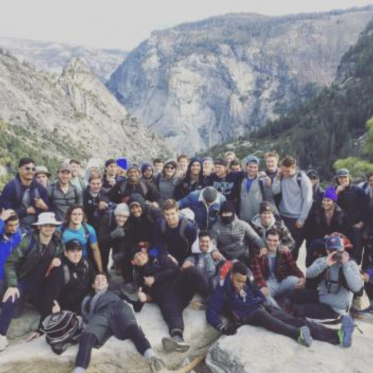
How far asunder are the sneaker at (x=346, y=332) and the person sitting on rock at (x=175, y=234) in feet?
9.32

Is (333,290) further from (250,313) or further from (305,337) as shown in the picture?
(250,313)

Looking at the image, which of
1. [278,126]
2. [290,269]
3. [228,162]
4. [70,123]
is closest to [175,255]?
[290,269]

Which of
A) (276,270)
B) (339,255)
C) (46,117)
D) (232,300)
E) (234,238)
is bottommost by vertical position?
(46,117)

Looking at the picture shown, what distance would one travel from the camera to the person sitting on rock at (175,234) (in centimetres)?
777

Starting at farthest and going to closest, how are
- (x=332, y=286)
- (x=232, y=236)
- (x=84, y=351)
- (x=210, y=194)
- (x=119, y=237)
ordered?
(x=210, y=194), (x=119, y=237), (x=232, y=236), (x=332, y=286), (x=84, y=351)

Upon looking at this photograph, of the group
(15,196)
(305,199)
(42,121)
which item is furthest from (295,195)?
(42,121)

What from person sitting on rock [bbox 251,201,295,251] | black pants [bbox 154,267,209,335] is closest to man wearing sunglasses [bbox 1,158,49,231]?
black pants [bbox 154,267,209,335]

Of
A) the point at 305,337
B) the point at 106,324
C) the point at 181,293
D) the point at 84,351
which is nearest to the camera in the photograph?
the point at 84,351

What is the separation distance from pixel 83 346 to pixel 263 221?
150 inches

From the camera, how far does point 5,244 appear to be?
23.9 feet

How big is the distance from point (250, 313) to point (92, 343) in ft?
8.36

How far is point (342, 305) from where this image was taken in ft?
23.7

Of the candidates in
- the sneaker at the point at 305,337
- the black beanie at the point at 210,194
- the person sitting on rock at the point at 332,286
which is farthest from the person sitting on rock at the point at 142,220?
the sneaker at the point at 305,337

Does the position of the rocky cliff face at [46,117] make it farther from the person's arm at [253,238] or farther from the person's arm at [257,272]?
the person's arm at [257,272]
